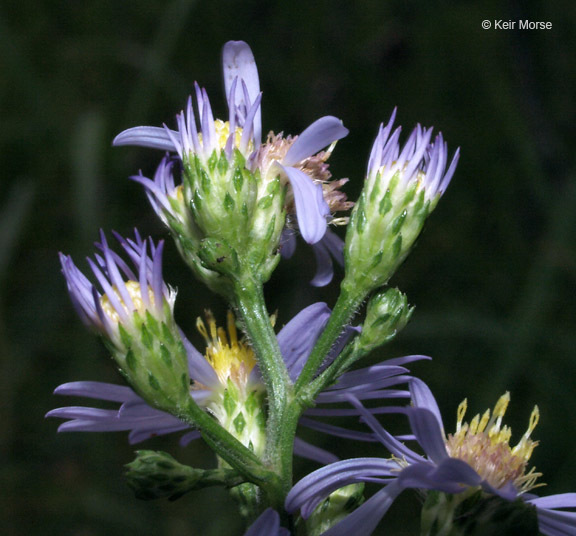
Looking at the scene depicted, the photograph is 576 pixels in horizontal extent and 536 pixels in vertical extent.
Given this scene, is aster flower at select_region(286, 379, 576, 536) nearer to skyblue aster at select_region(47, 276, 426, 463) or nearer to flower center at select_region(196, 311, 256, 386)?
skyblue aster at select_region(47, 276, 426, 463)

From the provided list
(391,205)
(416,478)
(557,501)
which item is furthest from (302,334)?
(557,501)

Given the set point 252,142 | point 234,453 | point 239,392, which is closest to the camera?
point 234,453

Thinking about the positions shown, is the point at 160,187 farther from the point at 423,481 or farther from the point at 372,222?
the point at 423,481

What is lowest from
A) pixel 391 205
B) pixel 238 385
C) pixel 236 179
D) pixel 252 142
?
pixel 238 385

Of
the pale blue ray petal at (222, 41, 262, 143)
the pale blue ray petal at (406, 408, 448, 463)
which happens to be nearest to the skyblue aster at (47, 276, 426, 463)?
the pale blue ray petal at (406, 408, 448, 463)

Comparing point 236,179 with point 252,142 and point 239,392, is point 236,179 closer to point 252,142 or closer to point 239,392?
point 252,142

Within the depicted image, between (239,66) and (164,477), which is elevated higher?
(239,66)
